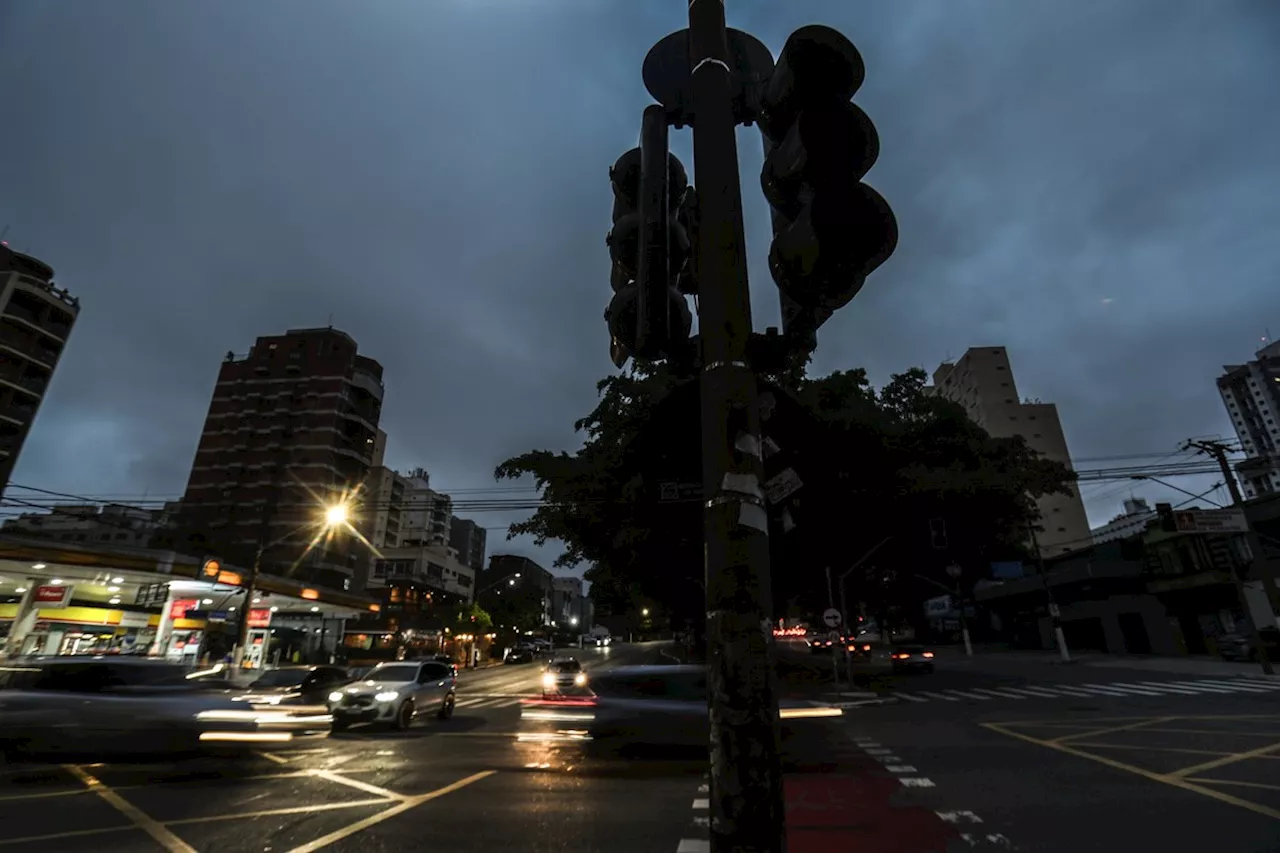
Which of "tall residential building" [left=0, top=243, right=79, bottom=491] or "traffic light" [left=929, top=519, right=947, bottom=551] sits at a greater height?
"tall residential building" [left=0, top=243, right=79, bottom=491]

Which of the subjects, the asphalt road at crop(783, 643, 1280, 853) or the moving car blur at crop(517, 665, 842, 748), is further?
the moving car blur at crop(517, 665, 842, 748)

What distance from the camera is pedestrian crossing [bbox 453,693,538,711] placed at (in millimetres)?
21062

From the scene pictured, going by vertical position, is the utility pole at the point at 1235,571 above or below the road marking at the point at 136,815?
above

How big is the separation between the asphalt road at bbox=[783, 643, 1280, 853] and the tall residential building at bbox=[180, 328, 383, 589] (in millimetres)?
57655

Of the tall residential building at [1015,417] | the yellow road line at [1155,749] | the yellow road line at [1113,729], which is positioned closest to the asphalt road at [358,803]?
the yellow road line at [1155,749]

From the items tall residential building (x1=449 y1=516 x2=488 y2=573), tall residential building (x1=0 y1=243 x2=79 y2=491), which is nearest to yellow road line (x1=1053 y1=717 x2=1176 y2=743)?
tall residential building (x1=0 y1=243 x2=79 y2=491)

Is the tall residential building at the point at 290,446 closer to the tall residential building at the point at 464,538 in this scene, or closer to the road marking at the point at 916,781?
the tall residential building at the point at 464,538

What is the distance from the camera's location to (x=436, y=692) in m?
16.5

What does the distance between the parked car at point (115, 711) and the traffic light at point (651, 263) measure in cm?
1061

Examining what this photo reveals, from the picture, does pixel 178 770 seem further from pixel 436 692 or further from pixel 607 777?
pixel 436 692

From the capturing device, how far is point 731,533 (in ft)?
7.09

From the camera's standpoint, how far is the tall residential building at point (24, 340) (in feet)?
172

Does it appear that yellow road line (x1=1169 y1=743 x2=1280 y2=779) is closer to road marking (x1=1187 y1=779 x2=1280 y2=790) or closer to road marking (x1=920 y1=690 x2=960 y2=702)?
road marking (x1=1187 y1=779 x2=1280 y2=790)

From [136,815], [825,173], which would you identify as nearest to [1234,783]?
[825,173]
